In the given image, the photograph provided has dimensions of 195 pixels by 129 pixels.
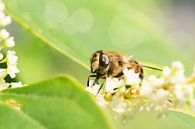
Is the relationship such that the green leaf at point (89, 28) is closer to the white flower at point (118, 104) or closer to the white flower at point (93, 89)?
the white flower at point (93, 89)

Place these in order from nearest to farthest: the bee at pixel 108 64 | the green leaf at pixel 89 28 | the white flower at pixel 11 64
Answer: the white flower at pixel 11 64
the bee at pixel 108 64
the green leaf at pixel 89 28

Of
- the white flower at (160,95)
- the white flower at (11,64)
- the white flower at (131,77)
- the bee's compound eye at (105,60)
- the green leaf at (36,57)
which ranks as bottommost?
the green leaf at (36,57)

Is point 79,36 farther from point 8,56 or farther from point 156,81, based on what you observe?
point 156,81

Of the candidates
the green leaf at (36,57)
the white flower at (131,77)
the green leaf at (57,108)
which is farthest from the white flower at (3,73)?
the green leaf at (36,57)

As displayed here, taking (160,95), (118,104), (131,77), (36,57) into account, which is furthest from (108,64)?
(36,57)

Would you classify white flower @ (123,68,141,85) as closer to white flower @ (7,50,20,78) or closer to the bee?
the bee

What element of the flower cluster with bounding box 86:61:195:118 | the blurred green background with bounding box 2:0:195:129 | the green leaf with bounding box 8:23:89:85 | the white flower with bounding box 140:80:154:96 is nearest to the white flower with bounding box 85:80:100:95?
the flower cluster with bounding box 86:61:195:118

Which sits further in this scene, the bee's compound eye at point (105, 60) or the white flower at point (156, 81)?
the bee's compound eye at point (105, 60)
